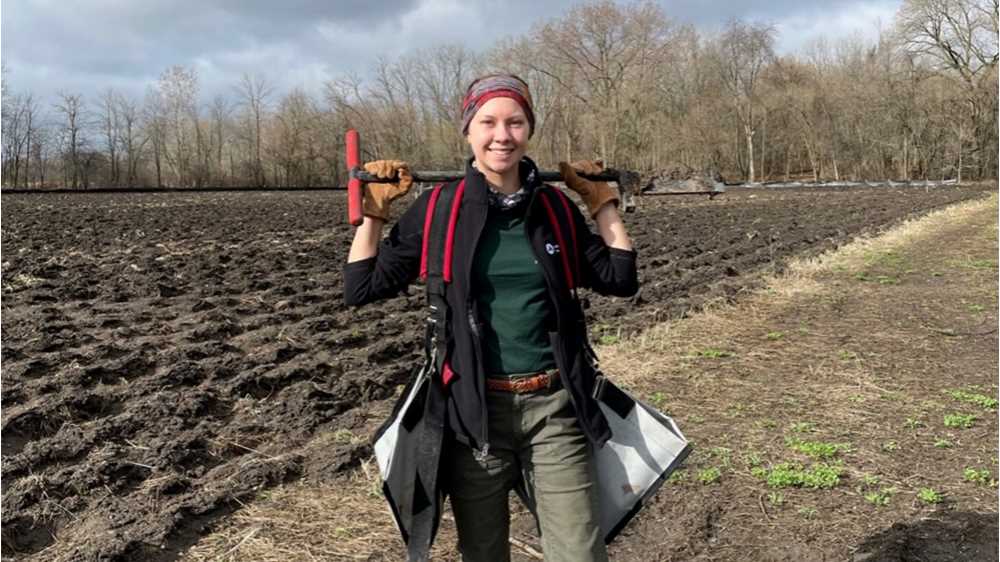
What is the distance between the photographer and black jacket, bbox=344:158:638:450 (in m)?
2.02

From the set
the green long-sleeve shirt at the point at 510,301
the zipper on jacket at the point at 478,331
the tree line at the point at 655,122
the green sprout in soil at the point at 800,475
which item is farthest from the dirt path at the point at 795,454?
the tree line at the point at 655,122

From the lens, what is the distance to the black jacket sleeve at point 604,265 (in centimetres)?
215

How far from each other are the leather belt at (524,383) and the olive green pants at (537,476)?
0.01m

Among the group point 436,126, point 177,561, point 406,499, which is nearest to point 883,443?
point 406,499

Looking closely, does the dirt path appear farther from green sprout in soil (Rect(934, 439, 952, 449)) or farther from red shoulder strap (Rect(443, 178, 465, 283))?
red shoulder strap (Rect(443, 178, 465, 283))

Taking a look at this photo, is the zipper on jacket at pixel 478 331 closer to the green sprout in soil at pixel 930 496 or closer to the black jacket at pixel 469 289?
the black jacket at pixel 469 289

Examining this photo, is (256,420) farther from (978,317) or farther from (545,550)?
(978,317)

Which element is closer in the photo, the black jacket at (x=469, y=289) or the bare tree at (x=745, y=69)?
the black jacket at (x=469, y=289)

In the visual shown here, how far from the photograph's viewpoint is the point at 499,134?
2.02 metres

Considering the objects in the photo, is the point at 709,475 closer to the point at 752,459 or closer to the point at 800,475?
the point at 752,459

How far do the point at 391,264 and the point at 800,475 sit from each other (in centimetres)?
264

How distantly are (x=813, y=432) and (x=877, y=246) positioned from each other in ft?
34.1

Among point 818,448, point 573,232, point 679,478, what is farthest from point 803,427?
point 573,232

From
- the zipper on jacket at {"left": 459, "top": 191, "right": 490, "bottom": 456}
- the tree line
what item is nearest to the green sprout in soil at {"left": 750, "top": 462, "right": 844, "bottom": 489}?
the zipper on jacket at {"left": 459, "top": 191, "right": 490, "bottom": 456}
